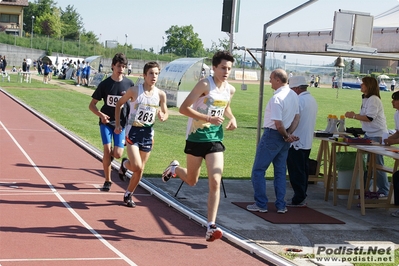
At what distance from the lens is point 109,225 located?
28.0 feet

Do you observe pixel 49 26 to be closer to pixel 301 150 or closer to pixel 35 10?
pixel 35 10

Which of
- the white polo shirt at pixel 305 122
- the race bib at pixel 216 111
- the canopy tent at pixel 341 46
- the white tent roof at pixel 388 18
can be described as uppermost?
the white tent roof at pixel 388 18

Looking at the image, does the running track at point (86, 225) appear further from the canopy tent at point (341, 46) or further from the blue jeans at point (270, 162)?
the canopy tent at point (341, 46)

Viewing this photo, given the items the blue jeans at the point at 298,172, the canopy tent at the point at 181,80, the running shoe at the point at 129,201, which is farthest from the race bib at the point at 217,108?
the canopy tent at the point at 181,80

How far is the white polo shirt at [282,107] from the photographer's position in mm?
9359

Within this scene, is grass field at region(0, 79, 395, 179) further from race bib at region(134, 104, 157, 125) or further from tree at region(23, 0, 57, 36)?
tree at region(23, 0, 57, 36)

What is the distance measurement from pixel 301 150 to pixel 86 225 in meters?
3.67

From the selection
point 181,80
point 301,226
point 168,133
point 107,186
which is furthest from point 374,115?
point 181,80

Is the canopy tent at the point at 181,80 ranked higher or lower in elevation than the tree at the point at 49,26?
lower

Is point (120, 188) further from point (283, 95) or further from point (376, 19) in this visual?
point (376, 19)

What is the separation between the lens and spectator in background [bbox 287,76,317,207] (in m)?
10.3

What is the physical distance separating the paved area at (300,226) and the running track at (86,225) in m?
0.48

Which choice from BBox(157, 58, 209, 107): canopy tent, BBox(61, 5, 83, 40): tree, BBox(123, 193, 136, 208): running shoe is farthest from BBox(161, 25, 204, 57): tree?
BBox(123, 193, 136, 208): running shoe

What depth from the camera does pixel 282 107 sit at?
9.40 metres
